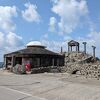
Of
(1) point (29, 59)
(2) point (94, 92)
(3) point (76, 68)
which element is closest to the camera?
(2) point (94, 92)

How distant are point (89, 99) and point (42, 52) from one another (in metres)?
28.5

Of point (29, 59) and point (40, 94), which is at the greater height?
point (29, 59)

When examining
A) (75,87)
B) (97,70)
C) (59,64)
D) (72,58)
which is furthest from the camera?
(72,58)

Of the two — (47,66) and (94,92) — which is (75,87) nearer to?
(94,92)

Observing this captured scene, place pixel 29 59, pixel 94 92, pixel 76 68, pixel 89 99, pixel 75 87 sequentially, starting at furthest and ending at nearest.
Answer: pixel 29 59 → pixel 76 68 → pixel 75 87 → pixel 94 92 → pixel 89 99

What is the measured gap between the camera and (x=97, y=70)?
3044cm

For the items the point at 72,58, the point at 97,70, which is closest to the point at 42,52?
the point at 97,70

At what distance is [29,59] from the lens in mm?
42031

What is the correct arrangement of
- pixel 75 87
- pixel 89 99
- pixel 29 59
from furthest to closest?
pixel 29 59 → pixel 75 87 → pixel 89 99

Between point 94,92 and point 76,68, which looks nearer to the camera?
point 94,92

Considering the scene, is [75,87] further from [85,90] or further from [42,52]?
[42,52]

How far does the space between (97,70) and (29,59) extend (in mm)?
13946

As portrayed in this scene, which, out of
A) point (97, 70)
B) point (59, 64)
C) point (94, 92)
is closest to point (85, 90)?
point (94, 92)

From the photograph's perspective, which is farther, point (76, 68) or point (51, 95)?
point (76, 68)
